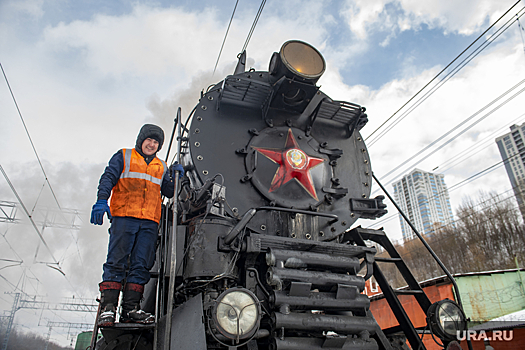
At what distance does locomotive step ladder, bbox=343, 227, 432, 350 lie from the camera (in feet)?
9.93

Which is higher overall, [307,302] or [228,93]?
[228,93]

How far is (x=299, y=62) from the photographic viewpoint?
357cm

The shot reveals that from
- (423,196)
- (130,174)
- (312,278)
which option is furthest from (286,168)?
(423,196)

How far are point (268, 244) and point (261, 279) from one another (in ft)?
1.19

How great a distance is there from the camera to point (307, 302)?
8.07 feet

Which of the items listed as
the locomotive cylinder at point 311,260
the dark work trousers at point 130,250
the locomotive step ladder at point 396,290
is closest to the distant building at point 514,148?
the locomotive step ladder at point 396,290

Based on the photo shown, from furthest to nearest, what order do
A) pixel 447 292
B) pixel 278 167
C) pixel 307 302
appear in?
pixel 447 292
pixel 278 167
pixel 307 302

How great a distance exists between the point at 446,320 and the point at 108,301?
260 centimetres

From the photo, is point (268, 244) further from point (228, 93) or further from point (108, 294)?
point (228, 93)

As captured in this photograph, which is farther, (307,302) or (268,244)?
(268,244)

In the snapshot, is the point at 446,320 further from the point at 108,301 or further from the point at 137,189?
the point at 137,189

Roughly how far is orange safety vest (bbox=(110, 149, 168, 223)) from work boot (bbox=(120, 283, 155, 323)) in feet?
1.89

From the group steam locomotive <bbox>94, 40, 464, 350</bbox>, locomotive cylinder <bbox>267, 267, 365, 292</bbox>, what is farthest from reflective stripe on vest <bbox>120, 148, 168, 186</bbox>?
locomotive cylinder <bbox>267, 267, 365, 292</bbox>

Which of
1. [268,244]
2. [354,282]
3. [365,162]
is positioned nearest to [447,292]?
[365,162]
